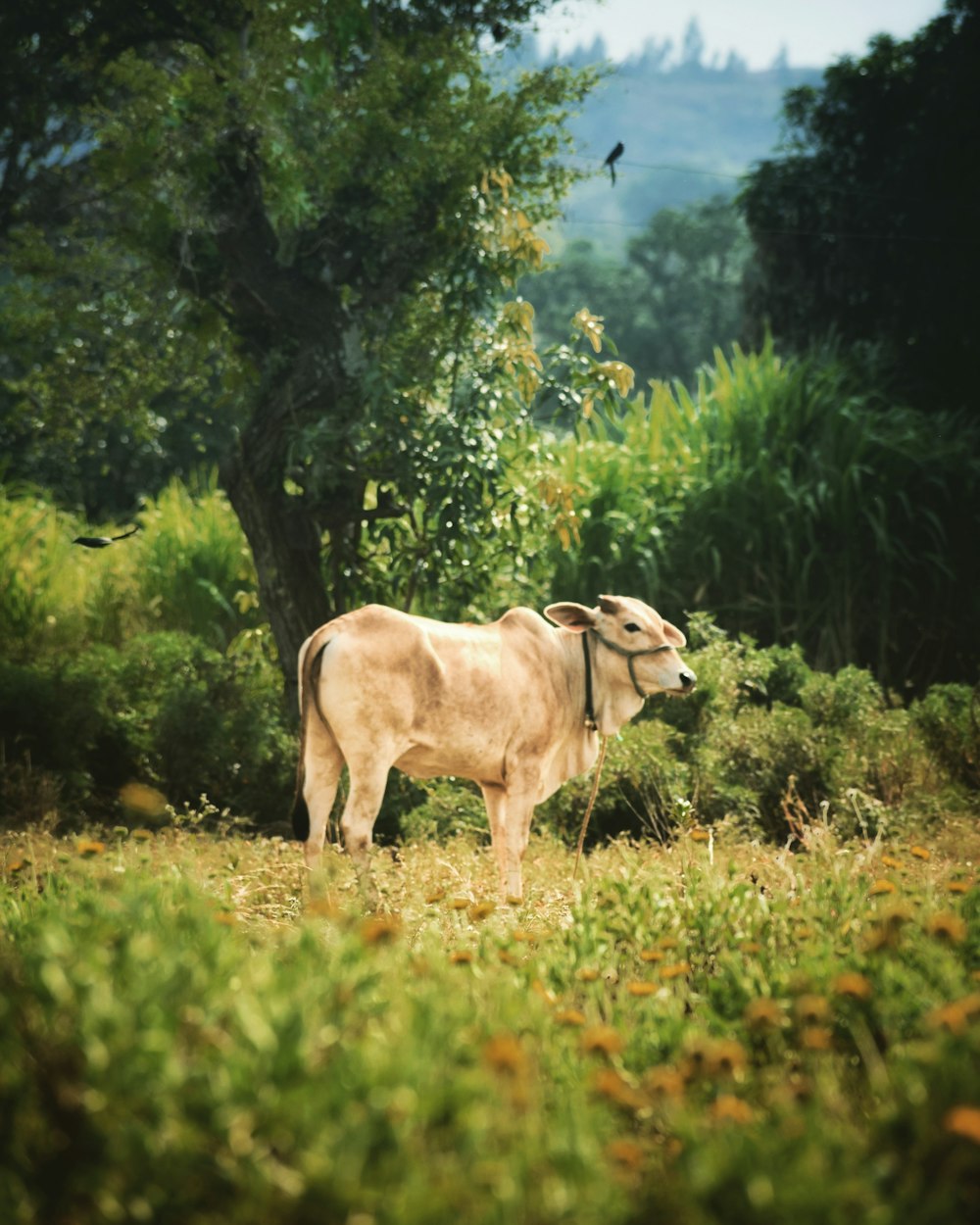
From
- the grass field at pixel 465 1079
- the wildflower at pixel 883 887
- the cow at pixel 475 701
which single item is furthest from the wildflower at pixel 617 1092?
the cow at pixel 475 701

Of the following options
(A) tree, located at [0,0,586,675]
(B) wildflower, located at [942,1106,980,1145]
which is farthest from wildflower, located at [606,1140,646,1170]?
(A) tree, located at [0,0,586,675]

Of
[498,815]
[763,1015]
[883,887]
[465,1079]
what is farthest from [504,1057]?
[498,815]

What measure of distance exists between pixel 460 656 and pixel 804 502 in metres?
5.81

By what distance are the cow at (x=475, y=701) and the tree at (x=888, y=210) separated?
8902mm

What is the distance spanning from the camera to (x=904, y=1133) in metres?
2.53

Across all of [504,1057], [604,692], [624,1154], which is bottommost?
[604,692]

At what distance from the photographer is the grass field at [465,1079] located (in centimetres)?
219

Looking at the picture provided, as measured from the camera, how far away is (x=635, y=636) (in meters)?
5.51

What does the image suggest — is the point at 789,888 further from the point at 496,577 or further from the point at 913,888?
the point at 496,577

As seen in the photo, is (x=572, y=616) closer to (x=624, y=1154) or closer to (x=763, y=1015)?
(x=763, y=1015)

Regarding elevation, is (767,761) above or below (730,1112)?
below

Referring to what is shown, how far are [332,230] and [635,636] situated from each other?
401 centimetres

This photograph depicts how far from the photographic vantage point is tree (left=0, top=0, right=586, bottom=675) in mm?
7645

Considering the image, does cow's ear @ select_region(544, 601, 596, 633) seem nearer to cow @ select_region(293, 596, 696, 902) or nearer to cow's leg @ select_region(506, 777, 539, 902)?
cow @ select_region(293, 596, 696, 902)
